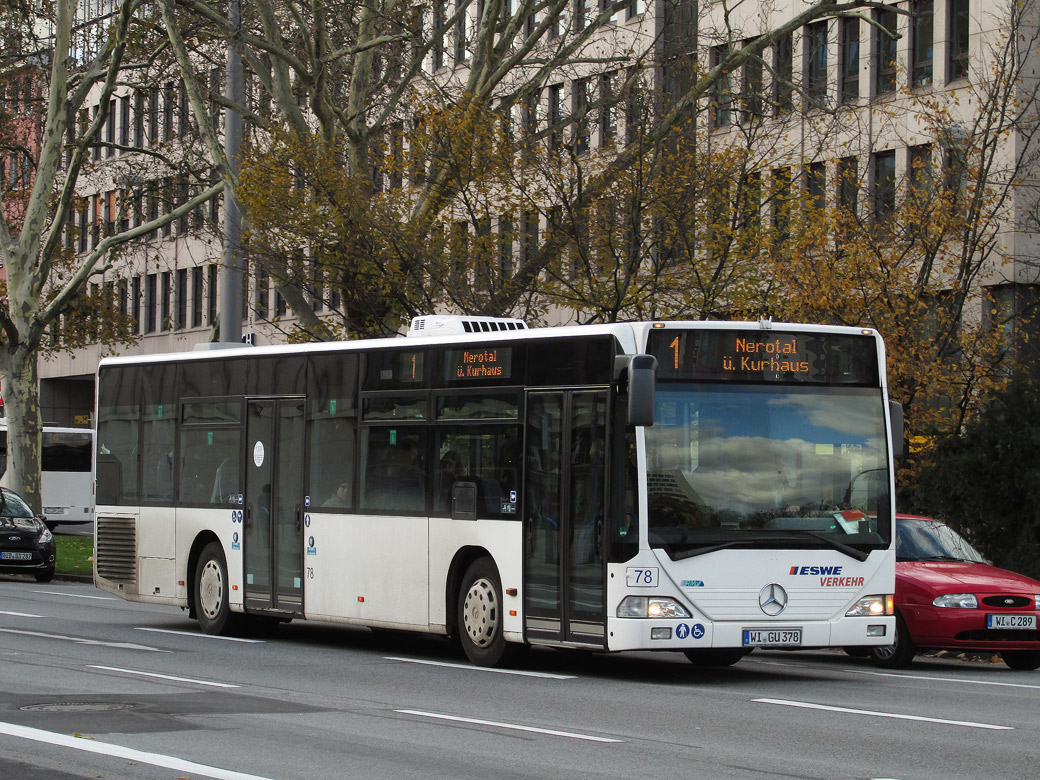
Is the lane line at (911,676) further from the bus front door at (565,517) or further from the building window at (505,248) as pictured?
the building window at (505,248)

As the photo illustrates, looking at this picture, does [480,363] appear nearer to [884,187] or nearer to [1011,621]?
[1011,621]

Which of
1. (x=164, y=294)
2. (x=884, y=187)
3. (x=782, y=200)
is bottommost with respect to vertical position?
(x=782, y=200)

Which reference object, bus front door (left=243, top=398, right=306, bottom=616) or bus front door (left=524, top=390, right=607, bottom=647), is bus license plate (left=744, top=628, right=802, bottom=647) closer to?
bus front door (left=524, top=390, right=607, bottom=647)

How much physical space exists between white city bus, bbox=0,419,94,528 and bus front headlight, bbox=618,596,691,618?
4354 centimetres

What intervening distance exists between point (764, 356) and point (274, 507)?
577 cm

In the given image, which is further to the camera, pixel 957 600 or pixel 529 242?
pixel 529 242

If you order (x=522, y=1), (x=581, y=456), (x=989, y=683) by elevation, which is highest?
(x=522, y=1)

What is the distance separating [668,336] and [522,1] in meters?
18.2

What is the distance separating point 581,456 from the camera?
47.6 feet

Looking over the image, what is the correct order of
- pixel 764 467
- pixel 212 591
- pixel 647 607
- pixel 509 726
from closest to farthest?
pixel 509 726 < pixel 647 607 < pixel 764 467 < pixel 212 591

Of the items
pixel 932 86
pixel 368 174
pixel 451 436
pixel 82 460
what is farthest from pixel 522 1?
pixel 82 460

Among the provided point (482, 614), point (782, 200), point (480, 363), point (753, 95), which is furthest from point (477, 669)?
point (753, 95)

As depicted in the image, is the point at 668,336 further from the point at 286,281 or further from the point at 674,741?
the point at 286,281

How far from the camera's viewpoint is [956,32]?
39.4 meters
